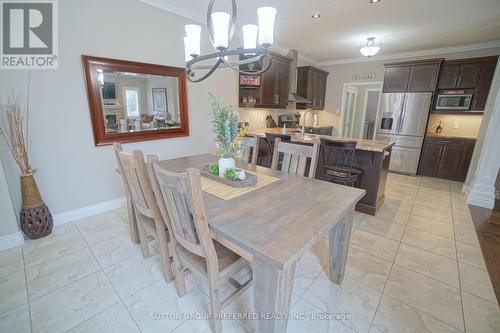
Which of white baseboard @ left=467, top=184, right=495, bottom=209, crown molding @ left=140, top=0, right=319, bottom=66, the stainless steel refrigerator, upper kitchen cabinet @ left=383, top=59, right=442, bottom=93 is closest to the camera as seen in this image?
crown molding @ left=140, top=0, right=319, bottom=66

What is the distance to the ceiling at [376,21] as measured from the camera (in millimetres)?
2914

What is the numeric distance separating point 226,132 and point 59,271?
187 cm

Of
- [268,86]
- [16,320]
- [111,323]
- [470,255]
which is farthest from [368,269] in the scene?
[268,86]

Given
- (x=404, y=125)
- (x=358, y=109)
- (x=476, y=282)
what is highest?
(x=358, y=109)

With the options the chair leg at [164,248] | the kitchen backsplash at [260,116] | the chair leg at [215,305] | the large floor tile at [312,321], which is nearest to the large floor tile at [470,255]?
the large floor tile at [312,321]

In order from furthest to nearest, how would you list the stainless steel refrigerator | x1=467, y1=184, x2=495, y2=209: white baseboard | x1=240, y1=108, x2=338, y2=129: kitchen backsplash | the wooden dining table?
1. x1=240, y1=108, x2=338, y2=129: kitchen backsplash
2. the stainless steel refrigerator
3. x1=467, y1=184, x2=495, y2=209: white baseboard
4. the wooden dining table

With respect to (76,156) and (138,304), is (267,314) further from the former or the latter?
(76,156)

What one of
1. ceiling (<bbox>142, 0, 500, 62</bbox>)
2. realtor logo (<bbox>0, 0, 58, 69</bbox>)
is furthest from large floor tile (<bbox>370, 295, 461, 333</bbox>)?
realtor logo (<bbox>0, 0, 58, 69</bbox>)

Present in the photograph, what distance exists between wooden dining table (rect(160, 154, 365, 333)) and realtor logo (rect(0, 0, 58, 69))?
2.40 metres

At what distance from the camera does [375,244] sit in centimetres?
229

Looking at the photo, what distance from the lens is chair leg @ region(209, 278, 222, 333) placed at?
1243mm

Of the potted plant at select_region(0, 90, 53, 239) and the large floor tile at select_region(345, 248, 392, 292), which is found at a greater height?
the potted plant at select_region(0, 90, 53, 239)

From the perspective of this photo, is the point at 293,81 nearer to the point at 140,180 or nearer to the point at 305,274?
the point at 305,274

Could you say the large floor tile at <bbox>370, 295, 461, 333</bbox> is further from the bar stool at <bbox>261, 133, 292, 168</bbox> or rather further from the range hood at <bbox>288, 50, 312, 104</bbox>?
the range hood at <bbox>288, 50, 312, 104</bbox>
